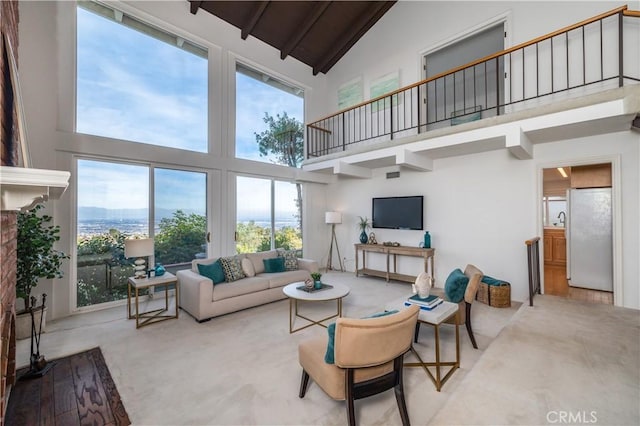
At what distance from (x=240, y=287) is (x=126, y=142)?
2876 mm

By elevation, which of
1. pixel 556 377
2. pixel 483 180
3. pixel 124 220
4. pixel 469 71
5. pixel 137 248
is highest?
pixel 469 71

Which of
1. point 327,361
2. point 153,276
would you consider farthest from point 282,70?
point 327,361

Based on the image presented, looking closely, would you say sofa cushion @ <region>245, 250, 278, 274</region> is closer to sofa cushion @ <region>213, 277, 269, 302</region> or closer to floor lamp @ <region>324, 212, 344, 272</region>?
sofa cushion @ <region>213, 277, 269, 302</region>

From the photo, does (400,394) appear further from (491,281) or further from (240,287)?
(491,281)

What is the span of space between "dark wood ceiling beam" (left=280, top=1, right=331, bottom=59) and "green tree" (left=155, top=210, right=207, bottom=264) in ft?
14.3

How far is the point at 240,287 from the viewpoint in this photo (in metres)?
3.96

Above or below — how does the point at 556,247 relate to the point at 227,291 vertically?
above

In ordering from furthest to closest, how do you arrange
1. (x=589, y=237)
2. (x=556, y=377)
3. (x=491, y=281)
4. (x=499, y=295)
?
(x=589, y=237)
(x=491, y=281)
(x=499, y=295)
(x=556, y=377)

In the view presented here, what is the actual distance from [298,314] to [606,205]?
5347 mm

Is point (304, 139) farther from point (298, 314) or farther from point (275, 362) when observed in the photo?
point (275, 362)

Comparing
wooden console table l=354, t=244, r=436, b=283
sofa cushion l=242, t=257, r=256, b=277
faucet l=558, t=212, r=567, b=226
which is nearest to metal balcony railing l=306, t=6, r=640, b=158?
wooden console table l=354, t=244, r=436, b=283

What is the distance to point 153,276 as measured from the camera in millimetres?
4004

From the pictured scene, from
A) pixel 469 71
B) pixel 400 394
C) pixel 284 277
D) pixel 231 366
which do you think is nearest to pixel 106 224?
pixel 284 277

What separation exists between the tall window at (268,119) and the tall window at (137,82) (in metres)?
0.82
